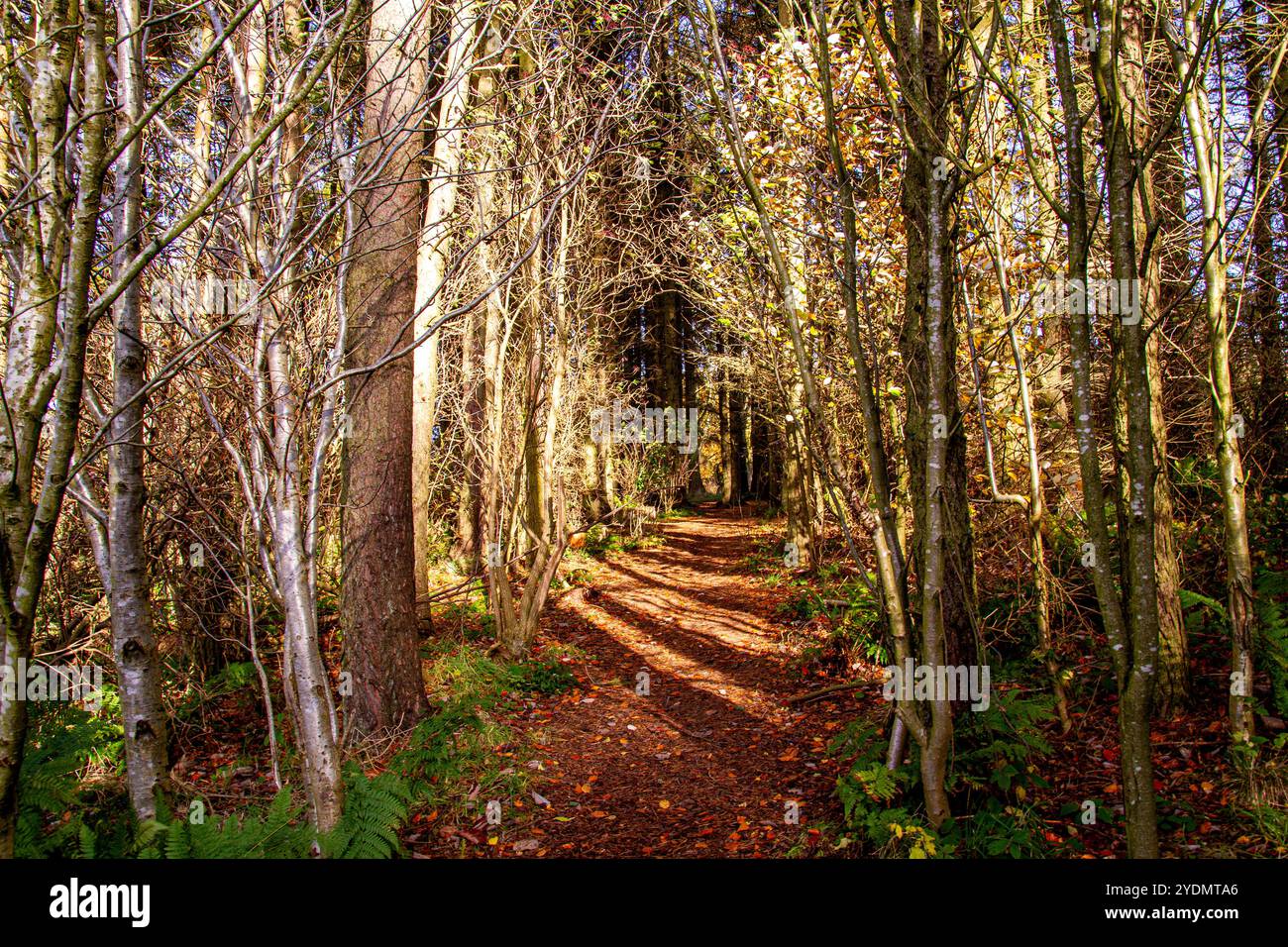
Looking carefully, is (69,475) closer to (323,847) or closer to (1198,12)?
(323,847)

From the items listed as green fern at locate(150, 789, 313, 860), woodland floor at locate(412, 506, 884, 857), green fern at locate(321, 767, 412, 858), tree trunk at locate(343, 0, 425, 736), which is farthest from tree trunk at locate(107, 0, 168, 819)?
woodland floor at locate(412, 506, 884, 857)

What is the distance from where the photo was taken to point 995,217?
204 inches

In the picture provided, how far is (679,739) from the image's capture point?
18.6 ft

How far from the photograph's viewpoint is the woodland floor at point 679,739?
418 cm

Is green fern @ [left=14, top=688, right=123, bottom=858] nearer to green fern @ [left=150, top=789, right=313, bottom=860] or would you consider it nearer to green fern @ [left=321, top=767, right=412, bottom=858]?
green fern @ [left=150, top=789, right=313, bottom=860]

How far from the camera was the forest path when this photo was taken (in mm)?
4180

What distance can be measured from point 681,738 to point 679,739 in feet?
0.08

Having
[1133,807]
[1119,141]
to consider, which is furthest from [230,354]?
[1133,807]

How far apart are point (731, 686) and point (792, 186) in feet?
16.3

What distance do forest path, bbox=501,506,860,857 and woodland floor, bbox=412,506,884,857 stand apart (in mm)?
13

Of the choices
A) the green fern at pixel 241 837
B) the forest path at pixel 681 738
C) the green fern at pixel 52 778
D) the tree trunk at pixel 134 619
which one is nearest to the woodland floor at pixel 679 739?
the forest path at pixel 681 738

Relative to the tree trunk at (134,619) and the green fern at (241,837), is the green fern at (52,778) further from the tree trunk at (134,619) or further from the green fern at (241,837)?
the green fern at (241,837)

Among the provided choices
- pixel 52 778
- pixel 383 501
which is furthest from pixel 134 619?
pixel 383 501

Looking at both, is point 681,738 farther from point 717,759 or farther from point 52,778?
point 52,778
